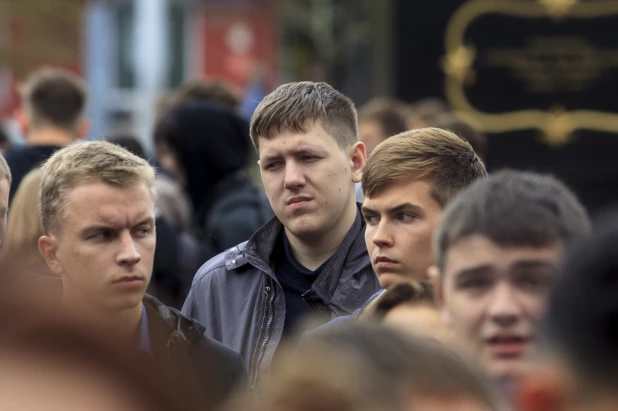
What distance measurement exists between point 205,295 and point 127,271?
0.60m

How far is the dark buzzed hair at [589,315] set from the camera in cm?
173

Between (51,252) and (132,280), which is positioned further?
(51,252)

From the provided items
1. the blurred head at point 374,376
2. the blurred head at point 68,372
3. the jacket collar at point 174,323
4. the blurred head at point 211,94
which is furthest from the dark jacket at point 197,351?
the blurred head at point 211,94

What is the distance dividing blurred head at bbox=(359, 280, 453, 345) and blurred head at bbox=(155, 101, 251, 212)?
4.41 m

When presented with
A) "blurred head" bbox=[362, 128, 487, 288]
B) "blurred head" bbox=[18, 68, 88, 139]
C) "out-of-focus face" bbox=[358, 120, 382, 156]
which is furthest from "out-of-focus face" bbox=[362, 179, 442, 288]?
"out-of-focus face" bbox=[358, 120, 382, 156]

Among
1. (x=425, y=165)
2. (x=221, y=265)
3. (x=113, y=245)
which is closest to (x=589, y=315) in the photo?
(x=425, y=165)

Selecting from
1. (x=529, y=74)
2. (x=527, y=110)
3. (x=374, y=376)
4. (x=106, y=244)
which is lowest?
(x=527, y=110)

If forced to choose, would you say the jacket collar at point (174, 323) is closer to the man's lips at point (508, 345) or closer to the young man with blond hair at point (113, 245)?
the young man with blond hair at point (113, 245)

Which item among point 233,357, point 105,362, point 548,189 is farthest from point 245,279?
point 105,362

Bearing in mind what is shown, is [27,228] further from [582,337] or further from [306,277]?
[582,337]

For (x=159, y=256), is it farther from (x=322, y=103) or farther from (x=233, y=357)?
(x=233, y=357)

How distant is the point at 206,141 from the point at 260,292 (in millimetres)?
3206

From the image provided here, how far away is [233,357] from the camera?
4051 millimetres

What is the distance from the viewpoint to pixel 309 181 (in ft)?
14.9
